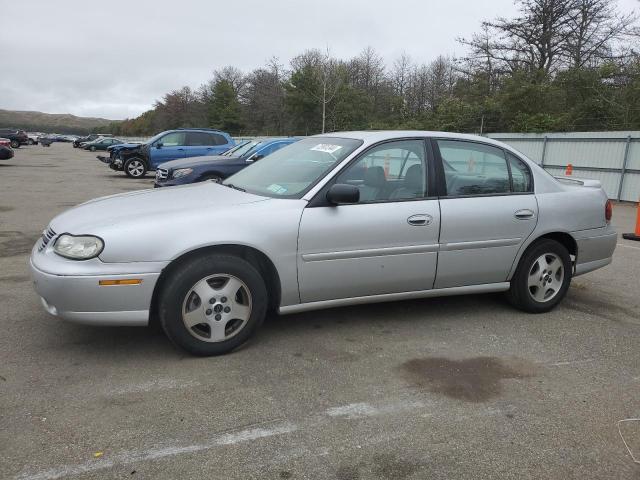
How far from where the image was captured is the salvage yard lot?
2.44 meters

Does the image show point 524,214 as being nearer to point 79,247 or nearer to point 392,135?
point 392,135

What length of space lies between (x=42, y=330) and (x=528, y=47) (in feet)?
113

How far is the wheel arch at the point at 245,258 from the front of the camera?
3.38m

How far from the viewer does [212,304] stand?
11.3 feet

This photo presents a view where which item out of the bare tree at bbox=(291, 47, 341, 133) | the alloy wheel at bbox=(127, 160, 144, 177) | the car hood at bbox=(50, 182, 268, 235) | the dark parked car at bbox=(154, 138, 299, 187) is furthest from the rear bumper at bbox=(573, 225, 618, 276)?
the bare tree at bbox=(291, 47, 341, 133)

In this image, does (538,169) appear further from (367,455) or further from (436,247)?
(367,455)

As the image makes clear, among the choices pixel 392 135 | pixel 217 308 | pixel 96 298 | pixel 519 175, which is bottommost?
pixel 217 308

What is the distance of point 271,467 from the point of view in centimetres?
240

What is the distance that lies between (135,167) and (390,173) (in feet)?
53.4

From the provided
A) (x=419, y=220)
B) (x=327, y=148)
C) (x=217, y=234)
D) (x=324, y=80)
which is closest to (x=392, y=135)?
(x=327, y=148)

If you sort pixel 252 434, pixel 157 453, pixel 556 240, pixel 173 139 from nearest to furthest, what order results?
pixel 157 453, pixel 252 434, pixel 556 240, pixel 173 139

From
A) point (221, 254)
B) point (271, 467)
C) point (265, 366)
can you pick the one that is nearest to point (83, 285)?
point (221, 254)

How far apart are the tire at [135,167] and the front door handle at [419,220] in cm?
1642

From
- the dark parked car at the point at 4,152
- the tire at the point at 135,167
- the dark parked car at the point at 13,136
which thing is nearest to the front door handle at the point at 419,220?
the tire at the point at 135,167
